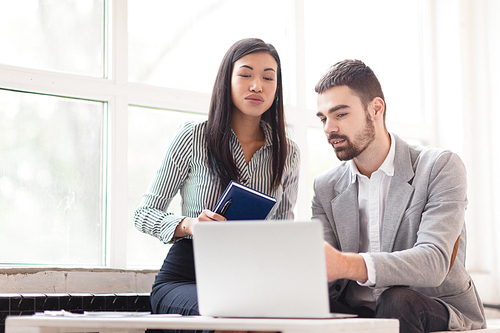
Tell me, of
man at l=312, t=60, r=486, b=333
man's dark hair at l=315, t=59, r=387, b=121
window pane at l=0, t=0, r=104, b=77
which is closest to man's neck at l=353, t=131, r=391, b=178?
man at l=312, t=60, r=486, b=333

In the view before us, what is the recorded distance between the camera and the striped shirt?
207cm

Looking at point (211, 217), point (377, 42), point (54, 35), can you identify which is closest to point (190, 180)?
point (211, 217)

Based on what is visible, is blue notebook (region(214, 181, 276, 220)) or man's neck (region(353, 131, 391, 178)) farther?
man's neck (region(353, 131, 391, 178))

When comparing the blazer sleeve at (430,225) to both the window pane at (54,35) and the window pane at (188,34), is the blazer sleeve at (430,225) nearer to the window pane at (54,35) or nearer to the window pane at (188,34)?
the window pane at (188,34)

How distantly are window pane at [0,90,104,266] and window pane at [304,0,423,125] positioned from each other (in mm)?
1359

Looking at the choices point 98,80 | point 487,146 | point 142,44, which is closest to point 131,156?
point 98,80

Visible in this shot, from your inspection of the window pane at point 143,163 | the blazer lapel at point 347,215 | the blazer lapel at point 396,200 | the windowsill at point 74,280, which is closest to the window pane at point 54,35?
the window pane at point 143,163

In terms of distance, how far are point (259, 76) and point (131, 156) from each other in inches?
32.0

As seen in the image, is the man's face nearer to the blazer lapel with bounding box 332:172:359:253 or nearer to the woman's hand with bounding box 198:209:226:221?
the blazer lapel with bounding box 332:172:359:253

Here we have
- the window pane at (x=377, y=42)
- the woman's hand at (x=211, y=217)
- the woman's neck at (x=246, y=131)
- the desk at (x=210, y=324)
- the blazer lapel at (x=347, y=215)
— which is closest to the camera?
the desk at (x=210, y=324)

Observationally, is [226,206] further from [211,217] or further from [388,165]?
[388,165]

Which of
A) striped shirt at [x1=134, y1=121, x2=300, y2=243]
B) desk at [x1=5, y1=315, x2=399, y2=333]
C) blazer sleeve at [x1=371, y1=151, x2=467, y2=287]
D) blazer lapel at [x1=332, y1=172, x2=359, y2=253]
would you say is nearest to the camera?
desk at [x1=5, y1=315, x2=399, y2=333]

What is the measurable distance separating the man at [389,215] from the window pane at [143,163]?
0.89m

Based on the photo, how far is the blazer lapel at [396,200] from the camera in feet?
6.11
